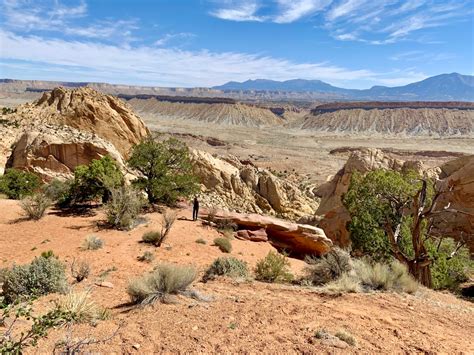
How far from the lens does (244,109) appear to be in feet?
540

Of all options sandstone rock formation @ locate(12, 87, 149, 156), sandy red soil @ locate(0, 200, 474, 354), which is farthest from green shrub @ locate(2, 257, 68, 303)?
sandstone rock formation @ locate(12, 87, 149, 156)

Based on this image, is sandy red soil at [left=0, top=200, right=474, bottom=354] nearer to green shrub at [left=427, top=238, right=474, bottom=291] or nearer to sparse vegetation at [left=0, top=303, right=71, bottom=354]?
sparse vegetation at [left=0, top=303, right=71, bottom=354]

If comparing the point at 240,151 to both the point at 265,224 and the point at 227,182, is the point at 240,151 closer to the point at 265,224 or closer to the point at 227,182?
the point at 227,182

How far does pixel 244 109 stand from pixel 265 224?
150 m

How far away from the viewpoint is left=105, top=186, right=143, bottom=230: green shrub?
49.5 feet

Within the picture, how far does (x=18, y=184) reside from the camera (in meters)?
19.3

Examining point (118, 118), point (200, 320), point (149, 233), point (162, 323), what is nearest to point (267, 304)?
point (200, 320)

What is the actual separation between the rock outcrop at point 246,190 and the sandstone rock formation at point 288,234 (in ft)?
23.0

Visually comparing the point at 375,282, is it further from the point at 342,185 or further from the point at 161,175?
the point at 342,185

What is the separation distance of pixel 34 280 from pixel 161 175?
12365 mm

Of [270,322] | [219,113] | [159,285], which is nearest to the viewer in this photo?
[270,322]

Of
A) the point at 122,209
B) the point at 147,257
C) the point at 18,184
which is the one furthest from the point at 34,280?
the point at 18,184

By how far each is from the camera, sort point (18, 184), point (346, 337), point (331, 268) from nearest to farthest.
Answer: point (346, 337), point (331, 268), point (18, 184)

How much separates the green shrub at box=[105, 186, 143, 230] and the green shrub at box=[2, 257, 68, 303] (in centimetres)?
714
